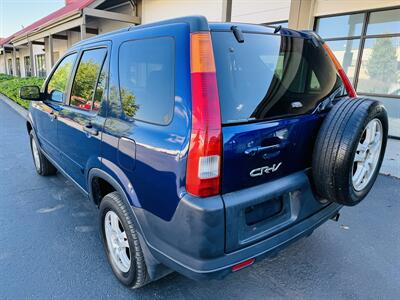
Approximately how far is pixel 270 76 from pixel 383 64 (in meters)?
6.49

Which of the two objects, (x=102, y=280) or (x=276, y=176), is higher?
(x=276, y=176)

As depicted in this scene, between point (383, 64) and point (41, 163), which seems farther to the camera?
point (383, 64)

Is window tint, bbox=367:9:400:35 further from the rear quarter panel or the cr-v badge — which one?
Answer: the rear quarter panel

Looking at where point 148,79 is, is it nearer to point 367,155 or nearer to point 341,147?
point 341,147

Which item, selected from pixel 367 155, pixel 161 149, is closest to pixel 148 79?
pixel 161 149

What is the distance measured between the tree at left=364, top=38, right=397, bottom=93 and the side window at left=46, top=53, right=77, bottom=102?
6813 mm

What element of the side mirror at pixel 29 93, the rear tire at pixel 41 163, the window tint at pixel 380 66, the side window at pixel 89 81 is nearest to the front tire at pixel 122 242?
the side window at pixel 89 81

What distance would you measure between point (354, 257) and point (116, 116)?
243cm

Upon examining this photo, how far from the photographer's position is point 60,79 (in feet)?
11.3

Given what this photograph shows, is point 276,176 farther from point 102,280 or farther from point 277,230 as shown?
point 102,280

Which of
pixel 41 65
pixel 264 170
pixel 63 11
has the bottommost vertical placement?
pixel 264 170

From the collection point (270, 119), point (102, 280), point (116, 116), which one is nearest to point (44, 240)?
point (102, 280)

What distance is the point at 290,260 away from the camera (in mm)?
2668

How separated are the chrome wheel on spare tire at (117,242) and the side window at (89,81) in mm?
929
